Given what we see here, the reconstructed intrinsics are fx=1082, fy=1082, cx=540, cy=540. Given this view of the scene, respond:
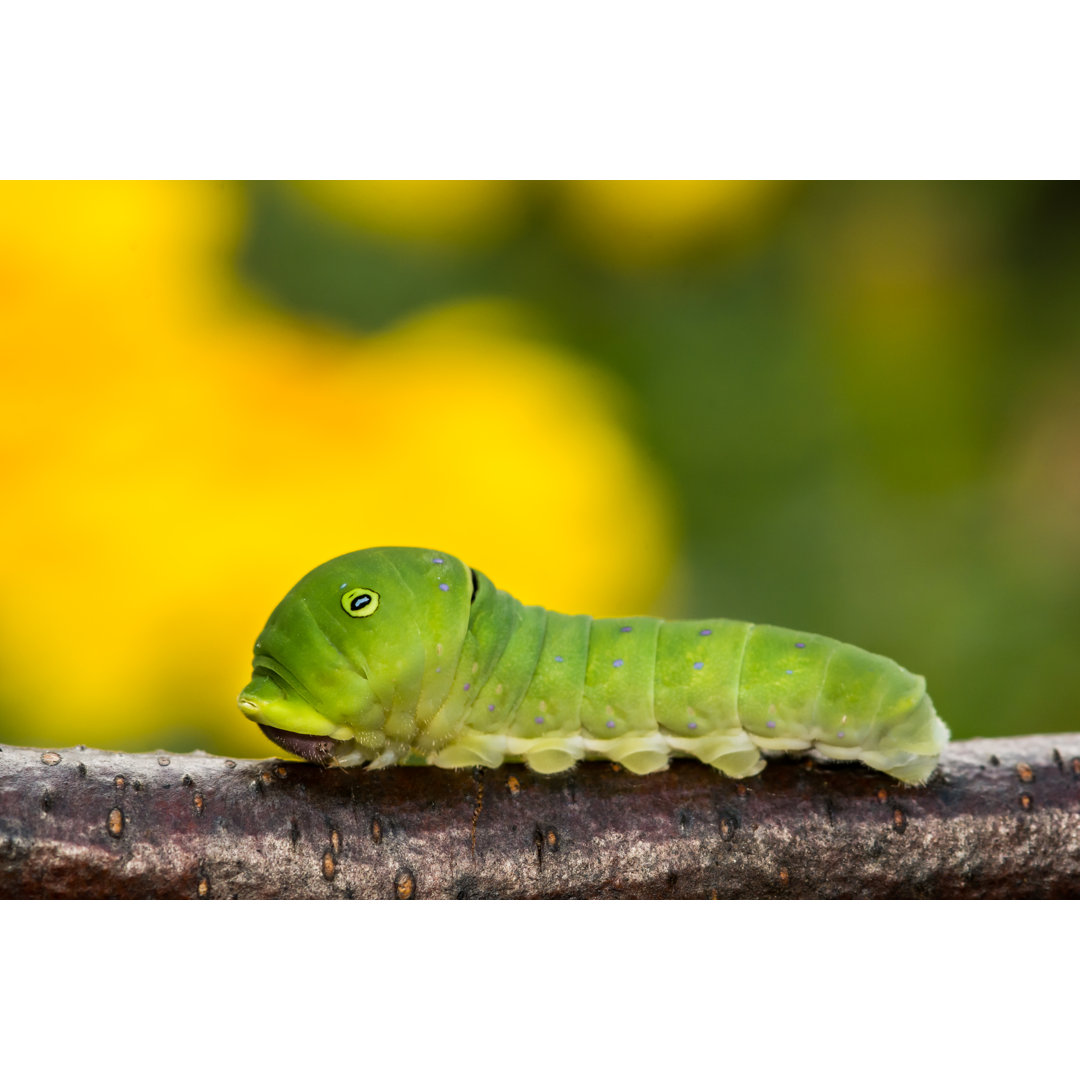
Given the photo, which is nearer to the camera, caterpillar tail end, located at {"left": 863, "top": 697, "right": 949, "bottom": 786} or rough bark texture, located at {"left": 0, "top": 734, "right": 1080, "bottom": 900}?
rough bark texture, located at {"left": 0, "top": 734, "right": 1080, "bottom": 900}

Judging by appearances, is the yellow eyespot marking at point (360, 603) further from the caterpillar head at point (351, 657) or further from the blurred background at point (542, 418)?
the blurred background at point (542, 418)

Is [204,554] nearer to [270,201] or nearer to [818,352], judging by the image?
[270,201]

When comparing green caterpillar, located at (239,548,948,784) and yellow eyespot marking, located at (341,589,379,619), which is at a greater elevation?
yellow eyespot marking, located at (341,589,379,619)

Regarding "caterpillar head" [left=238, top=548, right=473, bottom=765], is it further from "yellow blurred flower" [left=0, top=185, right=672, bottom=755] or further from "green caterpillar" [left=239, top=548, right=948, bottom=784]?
"yellow blurred flower" [left=0, top=185, right=672, bottom=755]

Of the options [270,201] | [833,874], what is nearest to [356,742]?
[833,874]

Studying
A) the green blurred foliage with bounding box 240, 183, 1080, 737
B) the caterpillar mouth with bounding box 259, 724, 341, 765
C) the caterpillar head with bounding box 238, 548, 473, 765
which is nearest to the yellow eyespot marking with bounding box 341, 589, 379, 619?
the caterpillar head with bounding box 238, 548, 473, 765

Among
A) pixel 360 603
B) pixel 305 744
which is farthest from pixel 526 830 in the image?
pixel 360 603

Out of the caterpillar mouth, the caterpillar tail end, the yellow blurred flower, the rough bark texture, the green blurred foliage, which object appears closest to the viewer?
the rough bark texture

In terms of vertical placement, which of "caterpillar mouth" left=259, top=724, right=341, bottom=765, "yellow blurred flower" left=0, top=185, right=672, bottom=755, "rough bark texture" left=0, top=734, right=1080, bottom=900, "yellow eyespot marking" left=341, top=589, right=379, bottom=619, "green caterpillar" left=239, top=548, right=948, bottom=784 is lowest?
"rough bark texture" left=0, top=734, right=1080, bottom=900
